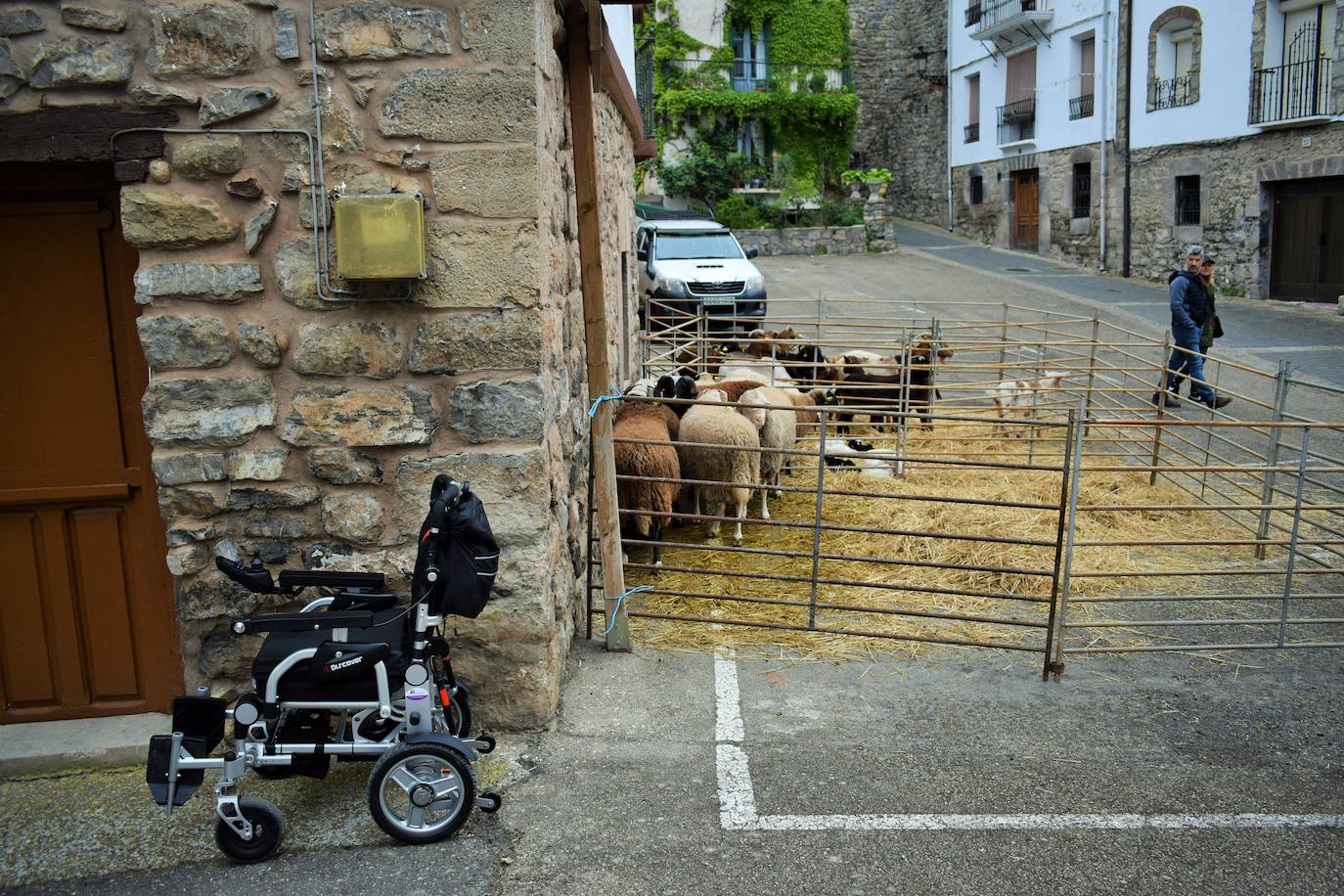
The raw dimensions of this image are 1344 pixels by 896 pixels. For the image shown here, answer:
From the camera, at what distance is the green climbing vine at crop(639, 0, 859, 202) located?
29656mm

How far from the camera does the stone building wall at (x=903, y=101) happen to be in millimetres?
32719

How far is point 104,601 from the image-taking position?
14.1 feet

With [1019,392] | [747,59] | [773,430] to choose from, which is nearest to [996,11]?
[747,59]

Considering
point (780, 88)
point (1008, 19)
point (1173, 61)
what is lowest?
point (1173, 61)

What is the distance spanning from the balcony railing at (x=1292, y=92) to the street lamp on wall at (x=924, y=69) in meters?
13.7

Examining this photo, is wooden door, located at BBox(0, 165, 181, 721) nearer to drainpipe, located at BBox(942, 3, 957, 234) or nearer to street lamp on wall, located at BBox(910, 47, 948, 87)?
drainpipe, located at BBox(942, 3, 957, 234)

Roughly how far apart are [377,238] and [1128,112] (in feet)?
76.0

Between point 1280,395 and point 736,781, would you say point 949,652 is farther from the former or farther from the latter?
point 1280,395

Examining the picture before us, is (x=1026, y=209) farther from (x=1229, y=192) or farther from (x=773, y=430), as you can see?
(x=773, y=430)

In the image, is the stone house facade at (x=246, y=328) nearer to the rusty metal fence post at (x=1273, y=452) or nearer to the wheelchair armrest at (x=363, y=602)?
the wheelchair armrest at (x=363, y=602)

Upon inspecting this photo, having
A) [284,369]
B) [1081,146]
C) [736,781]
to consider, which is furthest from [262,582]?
[1081,146]

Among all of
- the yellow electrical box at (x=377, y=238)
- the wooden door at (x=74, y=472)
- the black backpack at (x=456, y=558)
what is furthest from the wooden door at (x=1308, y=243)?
the wooden door at (x=74, y=472)

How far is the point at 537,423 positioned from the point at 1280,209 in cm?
1984

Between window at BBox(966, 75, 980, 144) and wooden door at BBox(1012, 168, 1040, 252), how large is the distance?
284 centimetres
